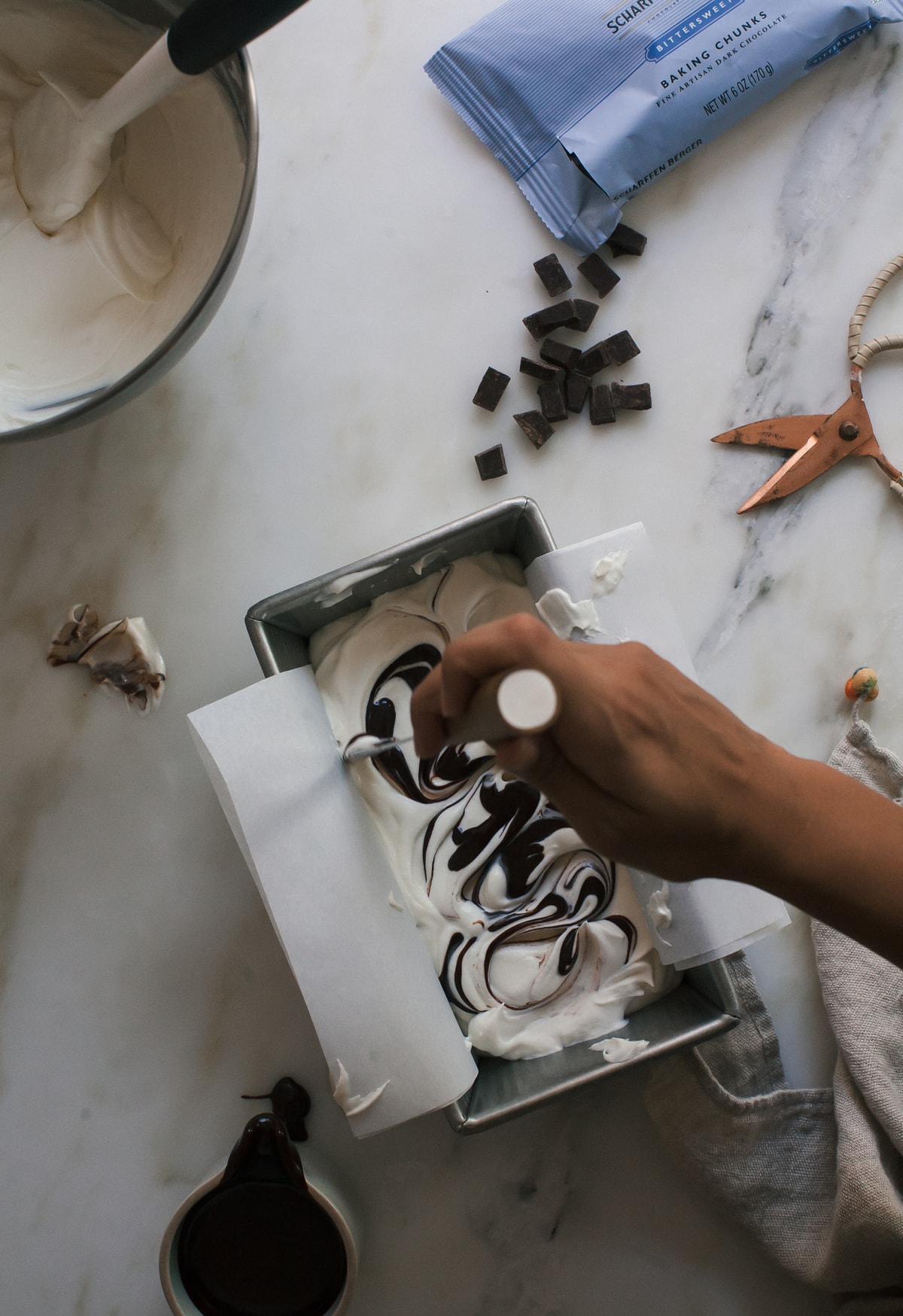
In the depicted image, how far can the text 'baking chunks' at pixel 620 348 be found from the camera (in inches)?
39.1

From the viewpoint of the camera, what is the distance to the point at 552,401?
994 millimetres

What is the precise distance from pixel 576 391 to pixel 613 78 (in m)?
0.34

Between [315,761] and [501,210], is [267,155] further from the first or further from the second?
[315,761]

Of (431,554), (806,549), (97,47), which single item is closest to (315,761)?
Answer: (431,554)

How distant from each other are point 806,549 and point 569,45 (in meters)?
0.61

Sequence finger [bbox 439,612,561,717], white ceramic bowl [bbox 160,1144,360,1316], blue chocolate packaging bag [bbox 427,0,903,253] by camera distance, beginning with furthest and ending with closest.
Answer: blue chocolate packaging bag [bbox 427,0,903,253]
white ceramic bowl [bbox 160,1144,360,1316]
finger [bbox 439,612,561,717]

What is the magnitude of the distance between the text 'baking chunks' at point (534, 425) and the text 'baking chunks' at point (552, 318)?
9cm

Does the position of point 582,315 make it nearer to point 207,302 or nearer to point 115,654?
point 207,302

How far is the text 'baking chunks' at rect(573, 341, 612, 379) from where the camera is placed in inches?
39.2

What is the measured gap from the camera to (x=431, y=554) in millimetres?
856

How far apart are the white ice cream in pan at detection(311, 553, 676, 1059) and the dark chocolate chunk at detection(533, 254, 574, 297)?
33cm

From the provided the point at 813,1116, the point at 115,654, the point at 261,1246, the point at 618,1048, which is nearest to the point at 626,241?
the point at 115,654

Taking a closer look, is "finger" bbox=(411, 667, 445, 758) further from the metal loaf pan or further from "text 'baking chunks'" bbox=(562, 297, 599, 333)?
"text 'baking chunks'" bbox=(562, 297, 599, 333)

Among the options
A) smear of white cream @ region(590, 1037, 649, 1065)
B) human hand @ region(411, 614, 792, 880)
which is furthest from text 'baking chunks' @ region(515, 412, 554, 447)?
smear of white cream @ region(590, 1037, 649, 1065)
